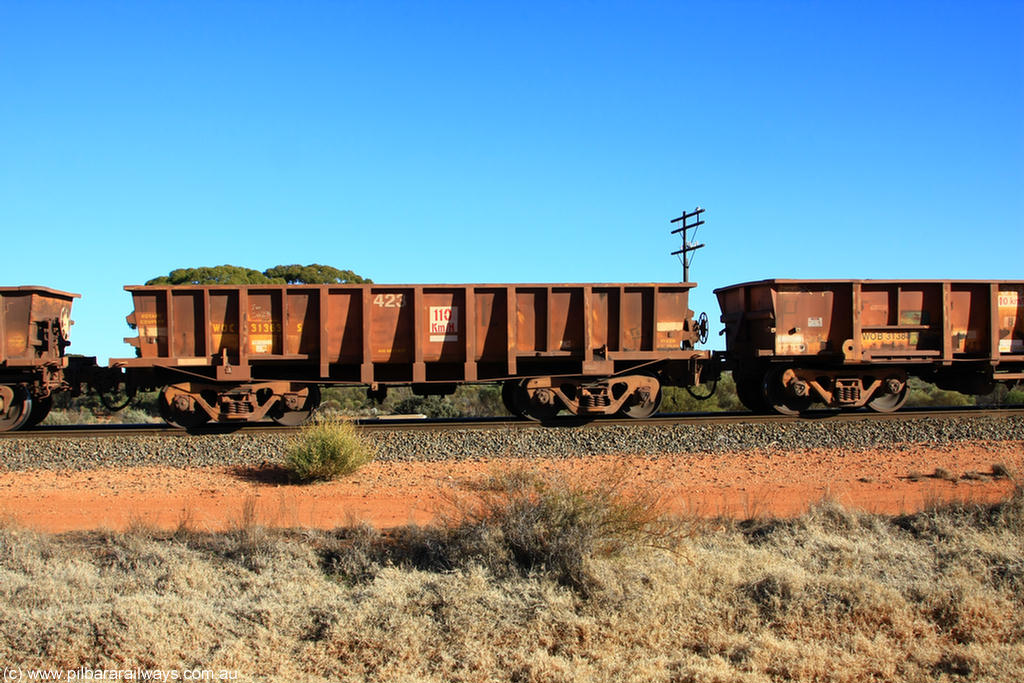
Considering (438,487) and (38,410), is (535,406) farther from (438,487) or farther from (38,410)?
(38,410)

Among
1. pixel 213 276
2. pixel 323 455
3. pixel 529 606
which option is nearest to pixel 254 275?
pixel 213 276

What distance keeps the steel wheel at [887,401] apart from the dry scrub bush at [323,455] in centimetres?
1043

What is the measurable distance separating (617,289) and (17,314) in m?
10.8

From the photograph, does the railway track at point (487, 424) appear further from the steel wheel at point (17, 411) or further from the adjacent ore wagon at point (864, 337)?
the adjacent ore wagon at point (864, 337)

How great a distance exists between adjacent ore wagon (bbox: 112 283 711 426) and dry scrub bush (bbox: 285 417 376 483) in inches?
124

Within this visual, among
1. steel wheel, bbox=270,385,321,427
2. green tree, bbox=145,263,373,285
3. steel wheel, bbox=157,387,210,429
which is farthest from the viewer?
green tree, bbox=145,263,373,285

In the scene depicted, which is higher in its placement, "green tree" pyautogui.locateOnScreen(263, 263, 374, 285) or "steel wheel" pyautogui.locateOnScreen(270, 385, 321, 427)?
"green tree" pyautogui.locateOnScreen(263, 263, 374, 285)

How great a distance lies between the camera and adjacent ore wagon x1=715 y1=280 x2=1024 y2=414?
47.4 ft

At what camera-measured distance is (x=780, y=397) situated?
14867 mm

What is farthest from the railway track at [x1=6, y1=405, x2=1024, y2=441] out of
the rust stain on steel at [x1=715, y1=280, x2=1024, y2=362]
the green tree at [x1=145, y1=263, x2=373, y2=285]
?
the green tree at [x1=145, y1=263, x2=373, y2=285]

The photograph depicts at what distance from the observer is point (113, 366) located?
13633 millimetres

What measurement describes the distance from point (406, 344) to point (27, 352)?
666 cm

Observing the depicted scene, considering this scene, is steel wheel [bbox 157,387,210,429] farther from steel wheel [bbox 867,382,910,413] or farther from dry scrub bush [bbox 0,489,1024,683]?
steel wheel [bbox 867,382,910,413]

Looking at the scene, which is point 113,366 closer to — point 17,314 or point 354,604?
point 17,314
